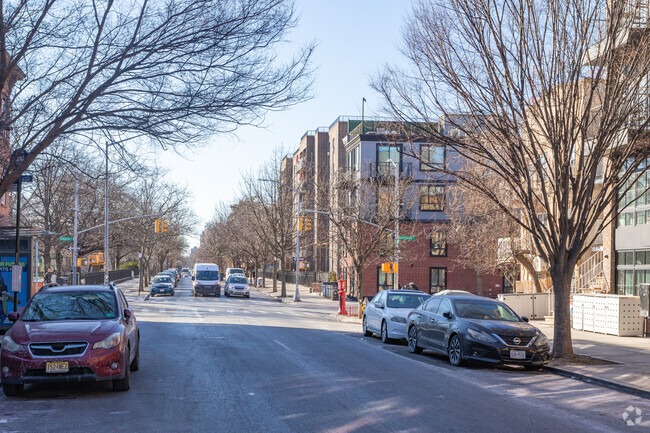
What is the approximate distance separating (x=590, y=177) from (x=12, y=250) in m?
16.9

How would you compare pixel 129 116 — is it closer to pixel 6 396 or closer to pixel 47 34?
pixel 47 34

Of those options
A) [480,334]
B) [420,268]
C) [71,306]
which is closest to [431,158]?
[480,334]

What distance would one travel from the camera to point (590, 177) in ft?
52.9

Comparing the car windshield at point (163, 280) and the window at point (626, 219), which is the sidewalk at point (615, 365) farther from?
the car windshield at point (163, 280)

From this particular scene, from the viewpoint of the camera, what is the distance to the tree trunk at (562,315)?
1614cm

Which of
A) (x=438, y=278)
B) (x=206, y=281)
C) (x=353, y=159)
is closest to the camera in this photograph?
(x=206, y=281)

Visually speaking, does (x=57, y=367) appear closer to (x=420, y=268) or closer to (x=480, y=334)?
(x=480, y=334)

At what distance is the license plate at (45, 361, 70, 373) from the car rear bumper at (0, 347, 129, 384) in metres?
0.04

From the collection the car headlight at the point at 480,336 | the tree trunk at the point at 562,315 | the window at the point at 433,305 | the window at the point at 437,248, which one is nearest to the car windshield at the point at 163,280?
the window at the point at 437,248

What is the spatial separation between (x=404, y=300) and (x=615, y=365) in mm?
7424

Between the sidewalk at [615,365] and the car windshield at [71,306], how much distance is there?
29.3 feet

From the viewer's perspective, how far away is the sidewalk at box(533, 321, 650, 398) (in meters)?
12.7

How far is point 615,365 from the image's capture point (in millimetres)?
15273

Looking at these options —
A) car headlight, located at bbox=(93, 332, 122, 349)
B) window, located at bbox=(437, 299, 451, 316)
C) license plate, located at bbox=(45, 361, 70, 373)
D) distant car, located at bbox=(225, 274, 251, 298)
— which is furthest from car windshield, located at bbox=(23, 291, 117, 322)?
distant car, located at bbox=(225, 274, 251, 298)
